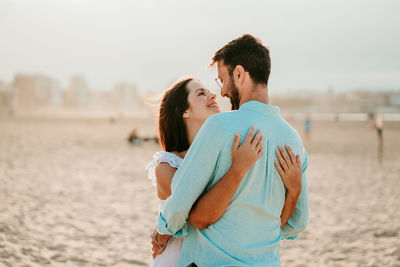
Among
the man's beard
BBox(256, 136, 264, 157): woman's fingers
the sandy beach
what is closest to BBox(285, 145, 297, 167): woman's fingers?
BBox(256, 136, 264, 157): woman's fingers

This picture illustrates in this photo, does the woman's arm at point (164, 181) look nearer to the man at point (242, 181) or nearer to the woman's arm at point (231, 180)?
the man at point (242, 181)

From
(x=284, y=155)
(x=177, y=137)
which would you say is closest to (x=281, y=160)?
(x=284, y=155)

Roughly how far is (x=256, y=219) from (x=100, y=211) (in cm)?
667

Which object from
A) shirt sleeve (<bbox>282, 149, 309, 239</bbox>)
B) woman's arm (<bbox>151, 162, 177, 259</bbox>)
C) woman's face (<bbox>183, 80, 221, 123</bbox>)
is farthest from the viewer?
woman's face (<bbox>183, 80, 221, 123</bbox>)

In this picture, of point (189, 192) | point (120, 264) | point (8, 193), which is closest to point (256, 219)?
point (189, 192)

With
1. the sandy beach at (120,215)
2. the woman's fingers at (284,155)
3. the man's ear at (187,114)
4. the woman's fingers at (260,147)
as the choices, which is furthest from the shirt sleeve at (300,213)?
the sandy beach at (120,215)

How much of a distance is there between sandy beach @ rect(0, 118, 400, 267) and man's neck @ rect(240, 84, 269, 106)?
402 centimetres

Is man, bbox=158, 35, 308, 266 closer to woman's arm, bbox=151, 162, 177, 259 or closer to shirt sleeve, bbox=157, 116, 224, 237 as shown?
shirt sleeve, bbox=157, 116, 224, 237

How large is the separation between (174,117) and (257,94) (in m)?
0.74

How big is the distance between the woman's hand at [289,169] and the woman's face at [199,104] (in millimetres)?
722

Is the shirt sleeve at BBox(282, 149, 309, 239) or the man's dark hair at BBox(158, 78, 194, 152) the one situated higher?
the man's dark hair at BBox(158, 78, 194, 152)

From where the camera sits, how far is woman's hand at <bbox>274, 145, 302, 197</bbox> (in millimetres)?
1670

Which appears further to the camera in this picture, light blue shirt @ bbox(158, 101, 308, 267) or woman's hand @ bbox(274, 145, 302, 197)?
woman's hand @ bbox(274, 145, 302, 197)

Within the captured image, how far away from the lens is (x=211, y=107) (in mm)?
2326
